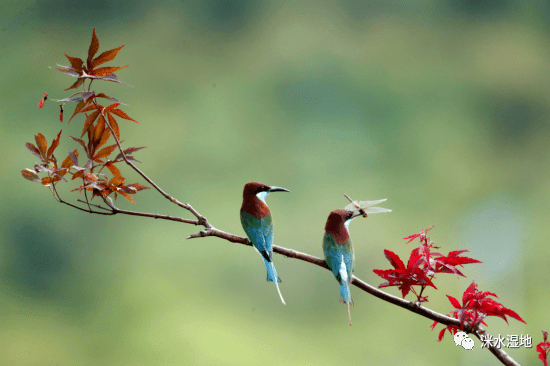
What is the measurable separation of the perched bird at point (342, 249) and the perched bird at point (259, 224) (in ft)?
0.39

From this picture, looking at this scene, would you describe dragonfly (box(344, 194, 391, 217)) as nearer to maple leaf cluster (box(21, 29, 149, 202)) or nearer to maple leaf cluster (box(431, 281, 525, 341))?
maple leaf cluster (box(431, 281, 525, 341))

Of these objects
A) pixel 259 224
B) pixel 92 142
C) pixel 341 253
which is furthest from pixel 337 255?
pixel 92 142

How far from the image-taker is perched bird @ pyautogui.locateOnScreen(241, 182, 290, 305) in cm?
87

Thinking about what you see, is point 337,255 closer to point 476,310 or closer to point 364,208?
point 364,208

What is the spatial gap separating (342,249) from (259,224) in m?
0.18

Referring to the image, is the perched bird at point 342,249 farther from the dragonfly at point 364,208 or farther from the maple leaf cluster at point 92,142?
the maple leaf cluster at point 92,142

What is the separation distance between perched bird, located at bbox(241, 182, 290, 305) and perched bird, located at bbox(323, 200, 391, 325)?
0.12 meters

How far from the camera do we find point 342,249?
805 millimetres

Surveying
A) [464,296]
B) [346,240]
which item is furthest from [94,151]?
[464,296]

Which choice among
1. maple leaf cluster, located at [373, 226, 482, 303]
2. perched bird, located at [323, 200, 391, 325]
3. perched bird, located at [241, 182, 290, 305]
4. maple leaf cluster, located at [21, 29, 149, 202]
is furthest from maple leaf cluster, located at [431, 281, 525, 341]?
maple leaf cluster, located at [21, 29, 149, 202]

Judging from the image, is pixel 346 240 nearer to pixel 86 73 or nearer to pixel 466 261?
pixel 466 261

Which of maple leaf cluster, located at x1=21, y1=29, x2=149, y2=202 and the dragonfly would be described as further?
maple leaf cluster, located at x1=21, y1=29, x2=149, y2=202

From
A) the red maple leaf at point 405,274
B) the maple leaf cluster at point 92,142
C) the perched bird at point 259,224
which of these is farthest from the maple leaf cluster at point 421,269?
the maple leaf cluster at point 92,142

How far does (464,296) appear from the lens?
0.90 m
